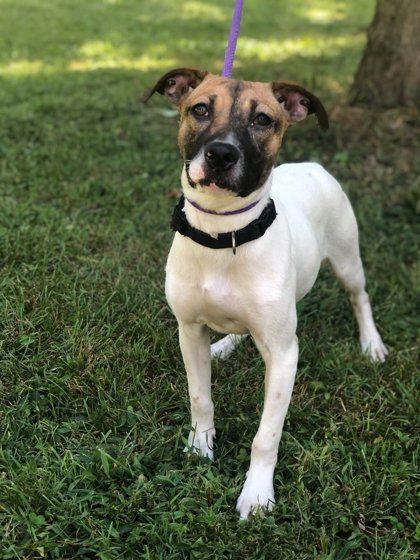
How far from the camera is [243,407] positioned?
141 inches

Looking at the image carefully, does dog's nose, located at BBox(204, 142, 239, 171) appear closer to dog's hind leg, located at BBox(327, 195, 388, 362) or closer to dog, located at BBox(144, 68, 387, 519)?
dog, located at BBox(144, 68, 387, 519)

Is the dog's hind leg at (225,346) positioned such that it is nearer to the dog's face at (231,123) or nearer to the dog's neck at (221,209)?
the dog's neck at (221,209)

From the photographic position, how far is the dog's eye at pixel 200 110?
272cm

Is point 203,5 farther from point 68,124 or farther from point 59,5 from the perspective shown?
point 68,124

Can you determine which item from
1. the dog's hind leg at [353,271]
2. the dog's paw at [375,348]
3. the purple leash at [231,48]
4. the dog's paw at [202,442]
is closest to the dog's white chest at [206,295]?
the dog's paw at [202,442]

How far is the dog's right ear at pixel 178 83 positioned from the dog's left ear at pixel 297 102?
1.25 ft

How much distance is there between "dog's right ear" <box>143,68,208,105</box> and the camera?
3006 mm

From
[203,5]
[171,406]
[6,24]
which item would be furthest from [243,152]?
[203,5]

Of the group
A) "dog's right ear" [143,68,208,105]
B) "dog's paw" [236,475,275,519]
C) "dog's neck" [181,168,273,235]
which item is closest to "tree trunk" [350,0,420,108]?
"dog's right ear" [143,68,208,105]

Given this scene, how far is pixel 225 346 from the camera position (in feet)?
13.1

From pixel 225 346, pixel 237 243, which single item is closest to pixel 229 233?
pixel 237 243

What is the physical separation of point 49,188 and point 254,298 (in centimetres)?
347

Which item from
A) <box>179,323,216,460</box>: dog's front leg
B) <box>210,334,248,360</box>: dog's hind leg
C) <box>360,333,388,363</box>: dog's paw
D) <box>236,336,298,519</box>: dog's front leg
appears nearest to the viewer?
<box>236,336,298,519</box>: dog's front leg

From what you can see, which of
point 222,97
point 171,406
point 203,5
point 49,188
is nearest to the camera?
point 222,97
